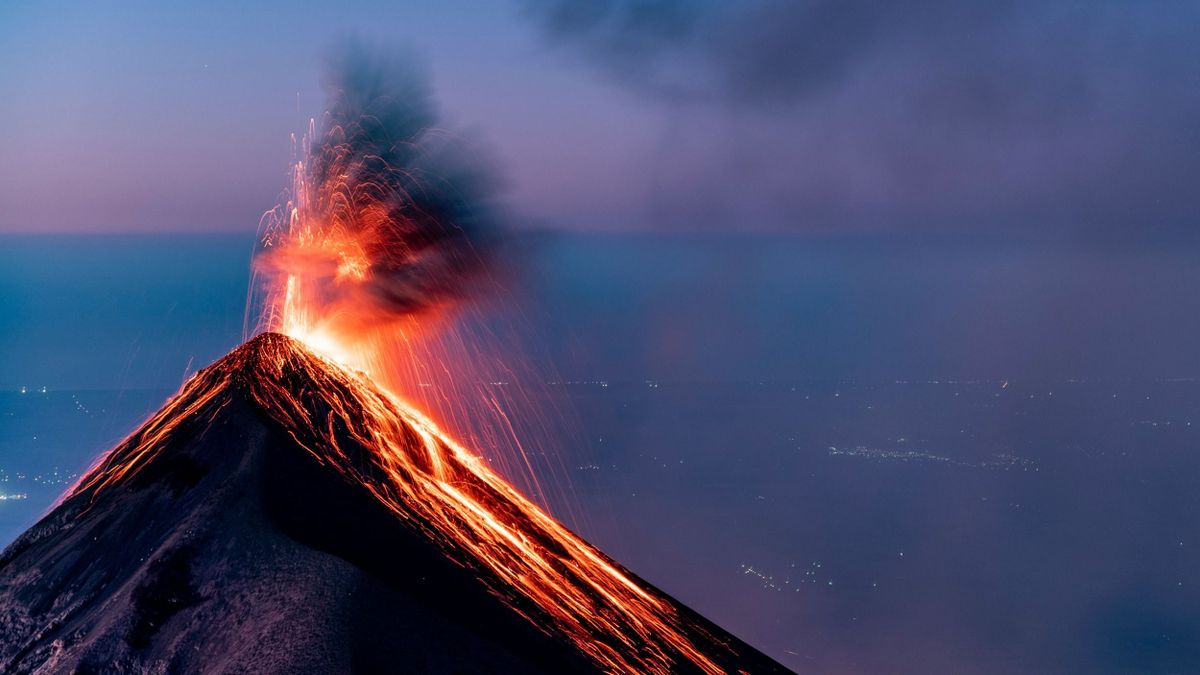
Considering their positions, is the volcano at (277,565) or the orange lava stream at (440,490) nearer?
the volcano at (277,565)

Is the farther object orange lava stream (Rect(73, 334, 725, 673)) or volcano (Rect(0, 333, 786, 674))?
orange lava stream (Rect(73, 334, 725, 673))

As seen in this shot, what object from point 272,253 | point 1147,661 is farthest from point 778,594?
point 272,253

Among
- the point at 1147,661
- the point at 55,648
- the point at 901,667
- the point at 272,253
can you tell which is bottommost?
the point at 55,648

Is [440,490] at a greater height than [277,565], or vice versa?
[440,490]

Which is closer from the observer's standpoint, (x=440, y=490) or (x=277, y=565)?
(x=277, y=565)

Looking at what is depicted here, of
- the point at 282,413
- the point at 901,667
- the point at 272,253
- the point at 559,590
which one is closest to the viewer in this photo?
the point at 282,413

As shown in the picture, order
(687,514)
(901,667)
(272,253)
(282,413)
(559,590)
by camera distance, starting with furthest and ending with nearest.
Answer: (687,514), (901,667), (272,253), (559,590), (282,413)

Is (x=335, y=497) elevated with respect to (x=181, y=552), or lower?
elevated

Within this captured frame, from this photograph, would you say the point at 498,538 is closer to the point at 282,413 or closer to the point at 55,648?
the point at 282,413
